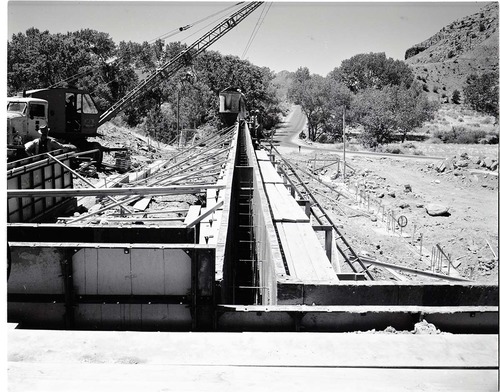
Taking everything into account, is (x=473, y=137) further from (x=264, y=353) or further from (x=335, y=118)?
(x=264, y=353)

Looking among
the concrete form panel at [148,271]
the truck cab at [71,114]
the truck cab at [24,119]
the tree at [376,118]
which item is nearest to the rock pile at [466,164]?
the tree at [376,118]

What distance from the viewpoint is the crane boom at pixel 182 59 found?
128ft

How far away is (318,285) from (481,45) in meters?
109

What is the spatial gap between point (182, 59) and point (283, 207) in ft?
124

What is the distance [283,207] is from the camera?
10.5 meters

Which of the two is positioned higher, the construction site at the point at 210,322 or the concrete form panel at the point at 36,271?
the concrete form panel at the point at 36,271

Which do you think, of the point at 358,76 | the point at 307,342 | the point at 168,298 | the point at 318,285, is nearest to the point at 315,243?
the point at 318,285

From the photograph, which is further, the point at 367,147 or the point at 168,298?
the point at 367,147

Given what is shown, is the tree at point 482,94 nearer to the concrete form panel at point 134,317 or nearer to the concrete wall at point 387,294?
the concrete wall at point 387,294

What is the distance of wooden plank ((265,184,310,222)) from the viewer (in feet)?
30.9

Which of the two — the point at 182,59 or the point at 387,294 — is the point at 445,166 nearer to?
the point at 182,59

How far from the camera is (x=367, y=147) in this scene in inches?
2484

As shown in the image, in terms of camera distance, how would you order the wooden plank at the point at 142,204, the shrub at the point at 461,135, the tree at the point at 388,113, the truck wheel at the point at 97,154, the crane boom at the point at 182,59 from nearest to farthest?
the wooden plank at the point at 142,204
the truck wheel at the point at 97,154
the crane boom at the point at 182,59
the shrub at the point at 461,135
the tree at the point at 388,113

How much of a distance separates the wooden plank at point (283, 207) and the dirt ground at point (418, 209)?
6.04 metres
